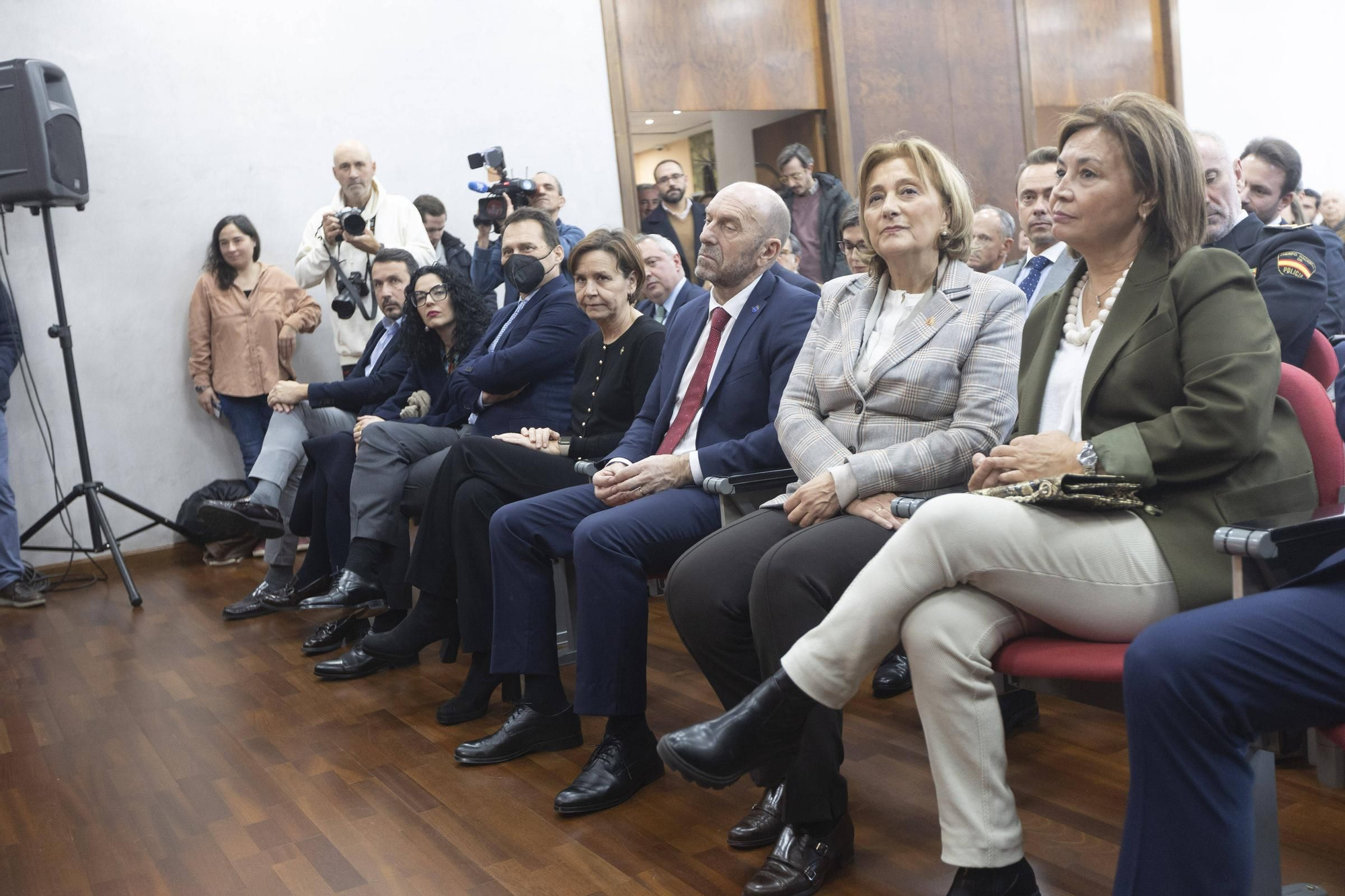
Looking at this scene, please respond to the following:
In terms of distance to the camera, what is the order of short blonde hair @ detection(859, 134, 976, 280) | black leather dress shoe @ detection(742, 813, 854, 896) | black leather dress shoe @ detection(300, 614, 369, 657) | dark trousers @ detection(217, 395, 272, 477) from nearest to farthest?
black leather dress shoe @ detection(742, 813, 854, 896) < short blonde hair @ detection(859, 134, 976, 280) < black leather dress shoe @ detection(300, 614, 369, 657) < dark trousers @ detection(217, 395, 272, 477)

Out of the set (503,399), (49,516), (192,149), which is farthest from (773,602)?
(192,149)

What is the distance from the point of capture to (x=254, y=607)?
13.3 feet

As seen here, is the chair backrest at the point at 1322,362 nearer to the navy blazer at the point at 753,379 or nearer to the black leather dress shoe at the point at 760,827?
the navy blazer at the point at 753,379

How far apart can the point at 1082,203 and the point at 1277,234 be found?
1.18 metres

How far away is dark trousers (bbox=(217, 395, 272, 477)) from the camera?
5.58 meters

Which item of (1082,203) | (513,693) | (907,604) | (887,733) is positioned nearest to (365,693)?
(513,693)

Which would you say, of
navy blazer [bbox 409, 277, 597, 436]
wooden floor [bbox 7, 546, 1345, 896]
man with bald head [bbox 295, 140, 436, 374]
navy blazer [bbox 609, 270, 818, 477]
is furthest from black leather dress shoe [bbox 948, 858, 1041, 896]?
man with bald head [bbox 295, 140, 436, 374]

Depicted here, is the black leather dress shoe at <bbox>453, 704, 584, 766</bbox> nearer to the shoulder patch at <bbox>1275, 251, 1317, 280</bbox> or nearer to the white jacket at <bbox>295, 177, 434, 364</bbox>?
the shoulder patch at <bbox>1275, 251, 1317, 280</bbox>

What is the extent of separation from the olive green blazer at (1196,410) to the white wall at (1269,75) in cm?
780

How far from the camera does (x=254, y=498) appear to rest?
13.6ft

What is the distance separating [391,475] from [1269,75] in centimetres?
817

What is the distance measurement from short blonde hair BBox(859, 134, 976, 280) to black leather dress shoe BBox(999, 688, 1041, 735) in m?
0.89

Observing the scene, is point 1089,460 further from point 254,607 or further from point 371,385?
point 254,607

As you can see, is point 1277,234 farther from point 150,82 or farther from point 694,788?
point 150,82
